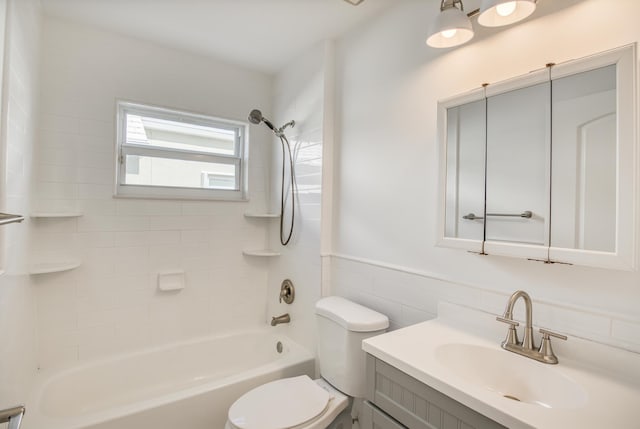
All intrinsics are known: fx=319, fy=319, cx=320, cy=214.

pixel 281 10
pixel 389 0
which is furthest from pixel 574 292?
pixel 281 10

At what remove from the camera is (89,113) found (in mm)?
2064

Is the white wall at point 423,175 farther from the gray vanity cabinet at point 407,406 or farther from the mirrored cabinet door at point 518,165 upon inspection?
the gray vanity cabinet at point 407,406

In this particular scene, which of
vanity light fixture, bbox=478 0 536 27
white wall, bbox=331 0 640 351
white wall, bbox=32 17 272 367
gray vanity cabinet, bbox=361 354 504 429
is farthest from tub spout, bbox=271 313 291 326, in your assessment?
vanity light fixture, bbox=478 0 536 27

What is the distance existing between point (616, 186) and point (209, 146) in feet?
8.05

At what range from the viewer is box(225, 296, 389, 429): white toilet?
137 cm

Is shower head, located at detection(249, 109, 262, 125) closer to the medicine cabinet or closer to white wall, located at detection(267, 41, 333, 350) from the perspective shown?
white wall, located at detection(267, 41, 333, 350)

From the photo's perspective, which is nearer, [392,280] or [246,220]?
[392,280]

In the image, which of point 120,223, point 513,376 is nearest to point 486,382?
point 513,376

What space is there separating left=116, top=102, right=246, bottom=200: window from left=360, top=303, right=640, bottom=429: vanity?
1873 millimetres

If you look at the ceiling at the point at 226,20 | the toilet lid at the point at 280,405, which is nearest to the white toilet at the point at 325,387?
the toilet lid at the point at 280,405

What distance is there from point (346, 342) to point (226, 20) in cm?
198

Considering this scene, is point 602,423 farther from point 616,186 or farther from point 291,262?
point 291,262

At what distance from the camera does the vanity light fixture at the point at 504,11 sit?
1080 mm

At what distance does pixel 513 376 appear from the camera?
1.09 m
